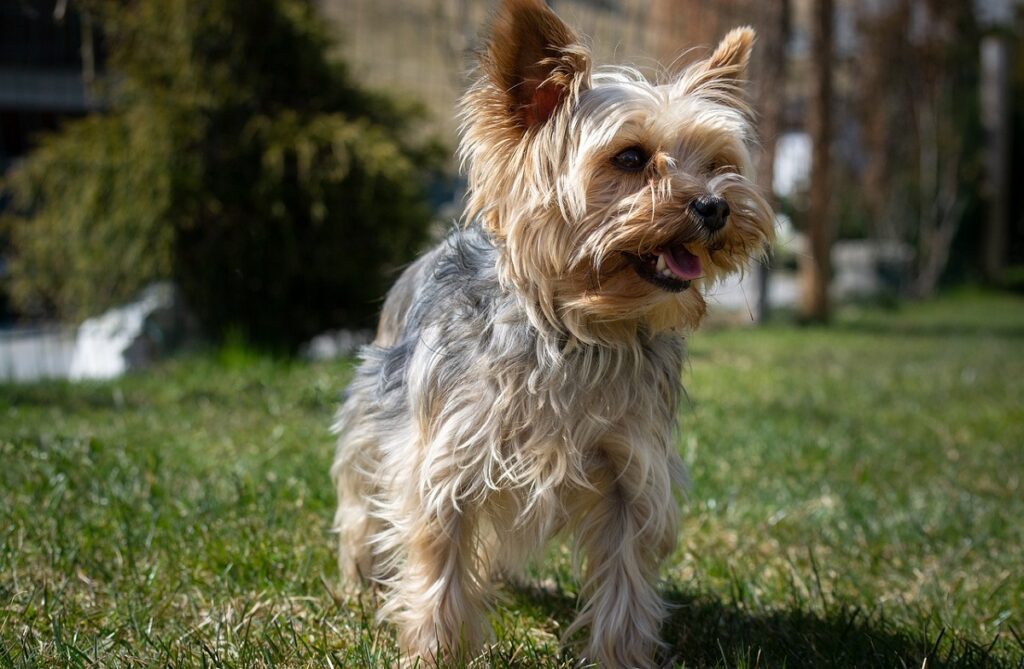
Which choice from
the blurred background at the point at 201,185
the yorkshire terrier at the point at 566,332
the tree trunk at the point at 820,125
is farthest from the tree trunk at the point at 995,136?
the yorkshire terrier at the point at 566,332

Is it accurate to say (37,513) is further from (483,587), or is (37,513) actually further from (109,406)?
(109,406)

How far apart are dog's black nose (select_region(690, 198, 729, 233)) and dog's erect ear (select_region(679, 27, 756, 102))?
1.59 ft

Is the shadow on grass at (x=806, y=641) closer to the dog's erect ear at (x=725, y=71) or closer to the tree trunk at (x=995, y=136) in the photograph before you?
the dog's erect ear at (x=725, y=71)

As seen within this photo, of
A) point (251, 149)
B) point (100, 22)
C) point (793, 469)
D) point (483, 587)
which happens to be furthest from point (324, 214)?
point (483, 587)

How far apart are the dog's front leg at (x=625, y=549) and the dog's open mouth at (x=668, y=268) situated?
0.50 m

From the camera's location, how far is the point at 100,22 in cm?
783

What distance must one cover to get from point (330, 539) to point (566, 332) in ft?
5.09

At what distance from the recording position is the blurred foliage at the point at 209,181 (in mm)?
7637

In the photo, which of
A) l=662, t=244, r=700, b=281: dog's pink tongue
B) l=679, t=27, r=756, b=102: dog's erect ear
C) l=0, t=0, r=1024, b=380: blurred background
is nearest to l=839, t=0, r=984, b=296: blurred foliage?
l=0, t=0, r=1024, b=380: blurred background

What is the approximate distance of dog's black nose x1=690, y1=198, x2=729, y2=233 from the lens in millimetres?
2789

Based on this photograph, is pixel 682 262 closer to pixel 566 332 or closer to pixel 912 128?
pixel 566 332

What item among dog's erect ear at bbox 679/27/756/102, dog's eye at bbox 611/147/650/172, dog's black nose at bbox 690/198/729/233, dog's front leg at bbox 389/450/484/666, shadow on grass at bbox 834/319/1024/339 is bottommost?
shadow on grass at bbox 834/319/1024/339

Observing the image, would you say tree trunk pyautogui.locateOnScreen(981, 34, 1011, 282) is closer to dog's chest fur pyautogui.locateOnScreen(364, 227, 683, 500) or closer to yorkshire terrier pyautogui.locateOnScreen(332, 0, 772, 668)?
yorkshire terrier pyautogui.locateOnScreen(332, 0, 772, 668)

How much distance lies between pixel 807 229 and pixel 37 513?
10.4 m
